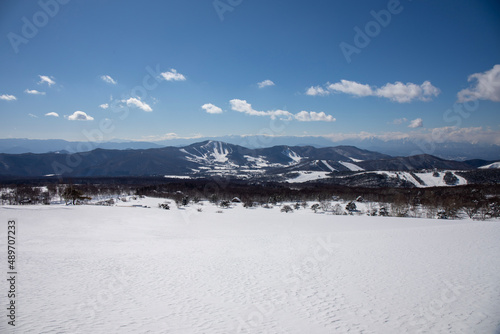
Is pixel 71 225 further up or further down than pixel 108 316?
further down

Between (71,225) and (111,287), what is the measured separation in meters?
23.7

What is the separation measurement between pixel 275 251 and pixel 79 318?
44.8 ft

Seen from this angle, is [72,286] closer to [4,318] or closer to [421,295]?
[4,318]

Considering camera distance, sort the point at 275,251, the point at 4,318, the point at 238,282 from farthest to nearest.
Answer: the point at 275,251 < the point at 238,282 < the point at 4,318

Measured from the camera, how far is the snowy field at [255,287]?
811 centimetres

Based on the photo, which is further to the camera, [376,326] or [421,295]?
[421,295]

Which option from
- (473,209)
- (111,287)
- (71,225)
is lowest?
(473,209)

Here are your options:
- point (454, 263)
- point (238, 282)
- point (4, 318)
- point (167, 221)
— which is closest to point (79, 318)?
point (4, 318)

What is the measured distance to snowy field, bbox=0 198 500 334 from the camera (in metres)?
8.11

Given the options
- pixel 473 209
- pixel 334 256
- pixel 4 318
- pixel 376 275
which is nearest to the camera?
pixel 4 318

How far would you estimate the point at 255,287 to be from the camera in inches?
451

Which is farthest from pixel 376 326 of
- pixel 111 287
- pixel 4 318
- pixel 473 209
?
pixel 473 209

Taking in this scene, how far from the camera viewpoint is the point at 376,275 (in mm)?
12977

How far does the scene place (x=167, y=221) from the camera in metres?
39.7
